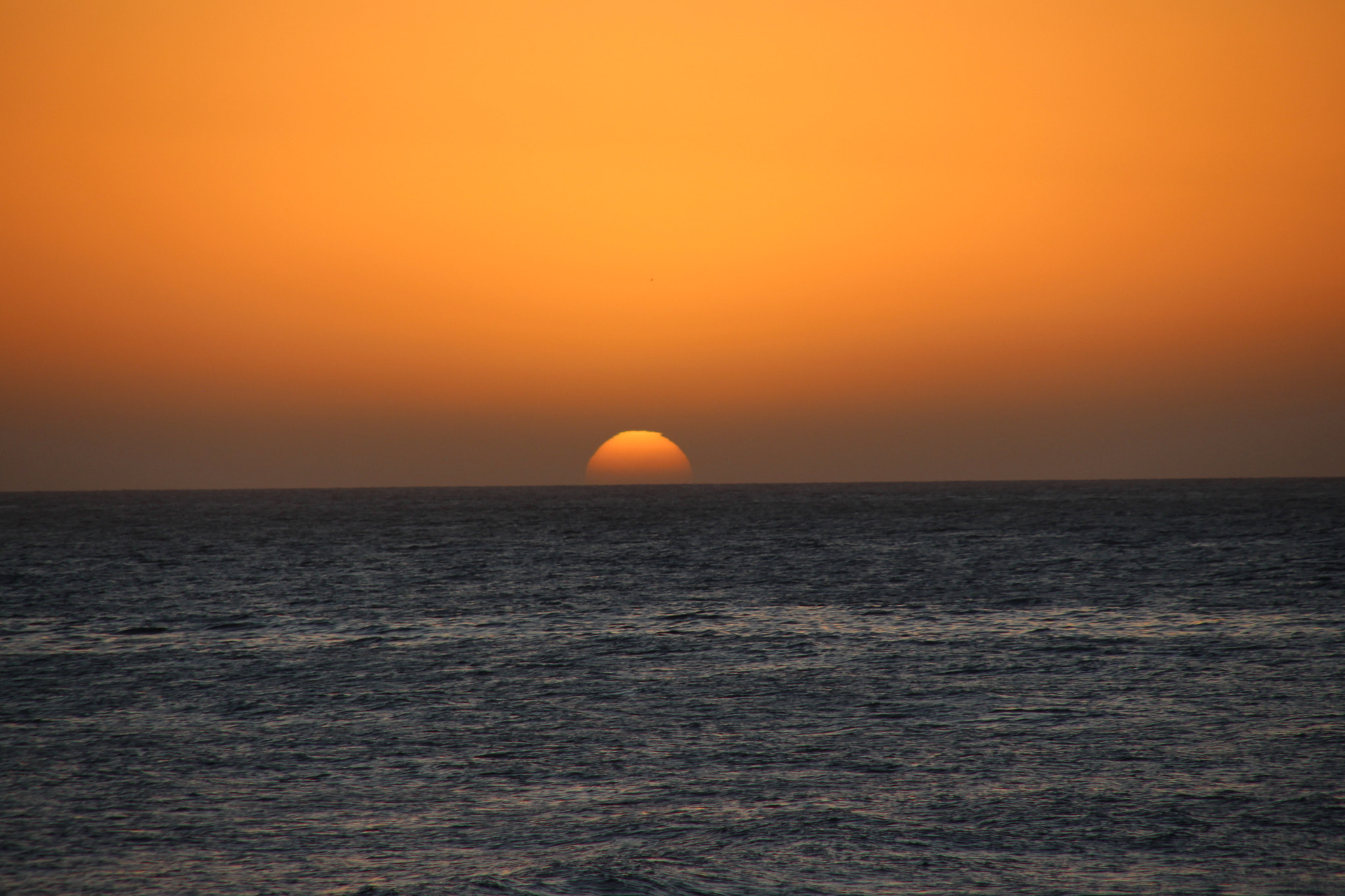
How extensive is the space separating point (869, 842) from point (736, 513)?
146 m

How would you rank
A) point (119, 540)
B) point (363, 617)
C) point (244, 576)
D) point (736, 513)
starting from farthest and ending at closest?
point (736, 513) < point (119, 540) < point (244, 576) < point (363, 617)

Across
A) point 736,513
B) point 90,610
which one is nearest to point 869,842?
point 90,610

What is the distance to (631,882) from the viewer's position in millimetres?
11773

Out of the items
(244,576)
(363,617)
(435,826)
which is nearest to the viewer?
(435,826)

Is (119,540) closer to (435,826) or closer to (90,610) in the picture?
(90,610)

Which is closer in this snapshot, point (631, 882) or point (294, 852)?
point (631, 882)

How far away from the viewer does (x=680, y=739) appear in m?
18.7

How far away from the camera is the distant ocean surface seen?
12477mm

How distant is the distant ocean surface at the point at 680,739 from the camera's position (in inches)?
491

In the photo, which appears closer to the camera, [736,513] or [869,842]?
[869,842]

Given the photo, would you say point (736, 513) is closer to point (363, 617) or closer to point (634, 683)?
point (363, 617)

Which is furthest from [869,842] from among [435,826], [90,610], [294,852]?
[90,610]

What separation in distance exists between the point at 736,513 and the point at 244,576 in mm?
106947

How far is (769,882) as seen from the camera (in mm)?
11820
